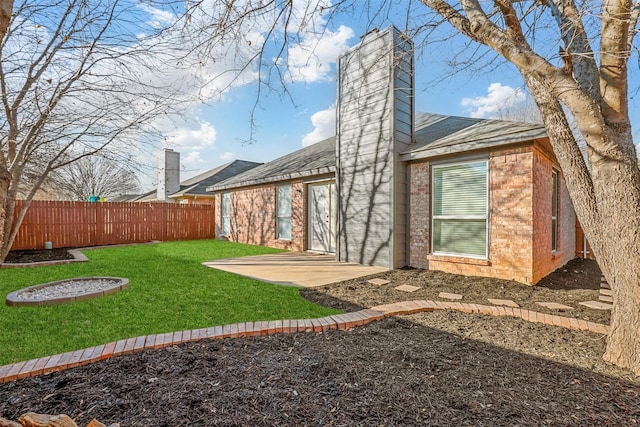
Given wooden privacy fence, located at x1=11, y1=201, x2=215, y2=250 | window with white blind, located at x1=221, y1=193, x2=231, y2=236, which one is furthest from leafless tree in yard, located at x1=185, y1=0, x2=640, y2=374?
wooden privacy fence, located at x1=11, y1=201, x2=215, y2=250

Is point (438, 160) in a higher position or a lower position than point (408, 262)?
higher

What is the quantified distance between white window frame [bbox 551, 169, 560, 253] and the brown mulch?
4589 millimetres

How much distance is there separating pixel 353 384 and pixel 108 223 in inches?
499

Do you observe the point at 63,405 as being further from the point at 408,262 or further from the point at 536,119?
the point at 536,119

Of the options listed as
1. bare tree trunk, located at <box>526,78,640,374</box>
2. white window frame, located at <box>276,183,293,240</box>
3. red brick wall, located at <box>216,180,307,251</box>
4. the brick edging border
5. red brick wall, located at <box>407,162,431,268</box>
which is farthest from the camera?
white window frame, located at <box>276,183,293,240</box>

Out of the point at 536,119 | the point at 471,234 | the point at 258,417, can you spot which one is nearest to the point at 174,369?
the point at 258,417

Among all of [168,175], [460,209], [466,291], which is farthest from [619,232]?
[168,175]

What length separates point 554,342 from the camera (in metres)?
2.85

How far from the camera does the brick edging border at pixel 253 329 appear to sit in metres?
2.23

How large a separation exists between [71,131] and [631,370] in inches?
370

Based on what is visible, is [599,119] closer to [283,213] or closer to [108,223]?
[283,213]

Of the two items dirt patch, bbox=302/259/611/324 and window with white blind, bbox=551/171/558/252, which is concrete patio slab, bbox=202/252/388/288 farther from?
window with white blind, bbox=551/171/558/252

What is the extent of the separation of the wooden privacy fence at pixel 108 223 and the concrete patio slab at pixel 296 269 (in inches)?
258

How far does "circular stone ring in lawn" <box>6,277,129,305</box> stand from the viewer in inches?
154
